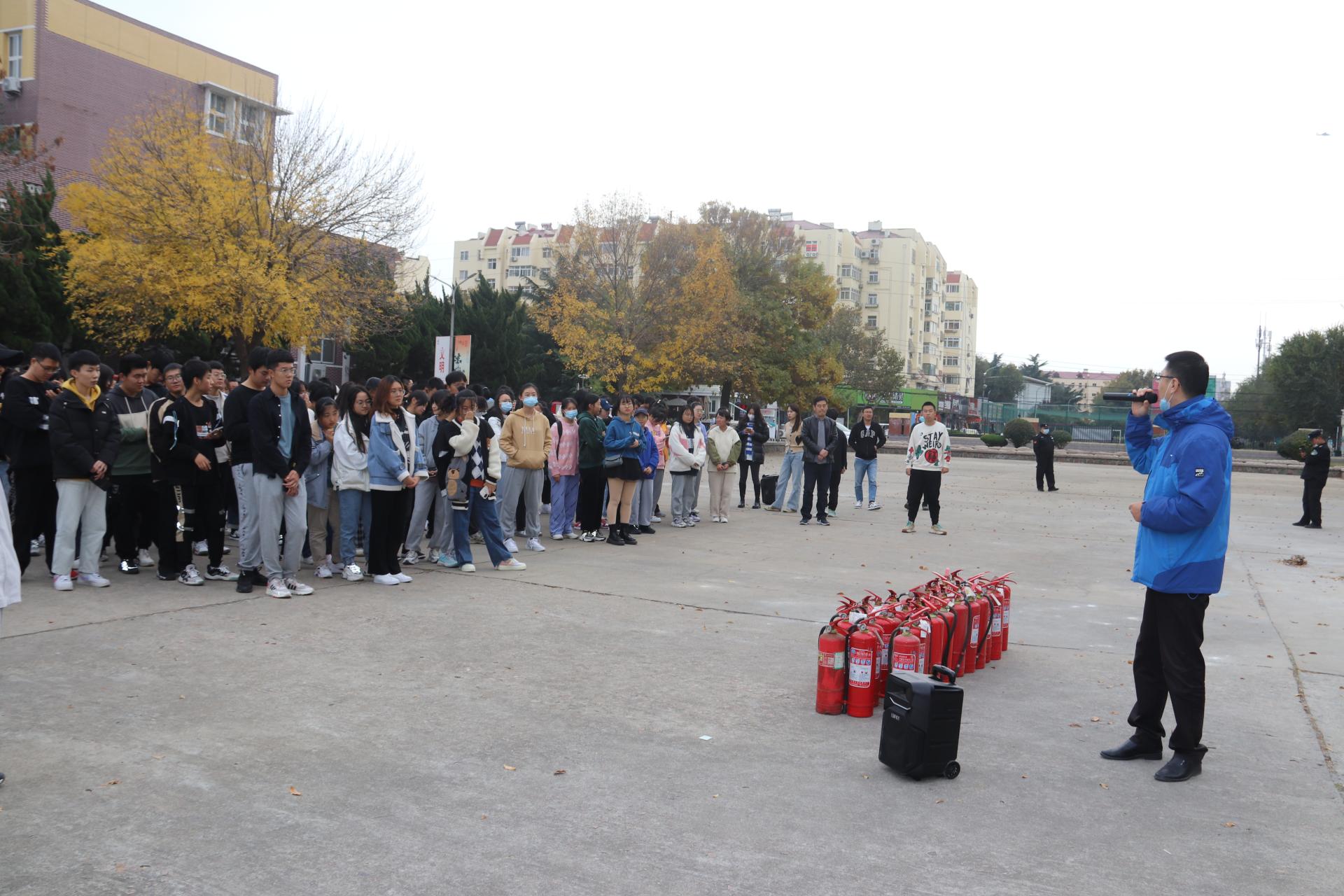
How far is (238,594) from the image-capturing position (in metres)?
8.25

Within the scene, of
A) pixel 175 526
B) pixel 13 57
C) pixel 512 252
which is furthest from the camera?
pixel 512 252

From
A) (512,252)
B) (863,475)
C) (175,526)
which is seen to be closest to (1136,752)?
(175,526)

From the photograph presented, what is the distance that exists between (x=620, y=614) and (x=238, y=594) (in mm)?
3278

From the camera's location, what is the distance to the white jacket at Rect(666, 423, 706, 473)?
15102mm

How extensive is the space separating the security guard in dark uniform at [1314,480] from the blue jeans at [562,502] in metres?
13.7

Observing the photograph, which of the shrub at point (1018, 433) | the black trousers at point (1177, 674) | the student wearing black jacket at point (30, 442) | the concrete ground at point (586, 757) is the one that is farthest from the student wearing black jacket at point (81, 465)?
the shrub at point (1018, 433)

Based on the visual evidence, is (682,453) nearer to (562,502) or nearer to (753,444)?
(562,502)

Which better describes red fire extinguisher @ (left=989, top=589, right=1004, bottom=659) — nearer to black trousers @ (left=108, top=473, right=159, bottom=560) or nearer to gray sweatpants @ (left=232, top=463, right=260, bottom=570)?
gray sweatpants @ (left=232, top=463, right=260, bottom=570)

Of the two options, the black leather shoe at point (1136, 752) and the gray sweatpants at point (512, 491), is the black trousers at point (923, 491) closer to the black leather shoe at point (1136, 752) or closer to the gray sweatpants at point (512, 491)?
the gray sweatpants at point (512, 491)

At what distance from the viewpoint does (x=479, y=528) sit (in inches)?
390

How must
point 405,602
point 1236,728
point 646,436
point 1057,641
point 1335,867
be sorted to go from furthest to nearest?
point 646,436, point 405,602, point 1057,641, point 1236,728, point 1335,867

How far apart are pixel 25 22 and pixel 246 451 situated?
42.6 m

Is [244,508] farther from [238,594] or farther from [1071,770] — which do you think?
[1071,770]

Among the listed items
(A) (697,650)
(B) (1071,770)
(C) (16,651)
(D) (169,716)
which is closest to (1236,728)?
(B) (1071,770)
